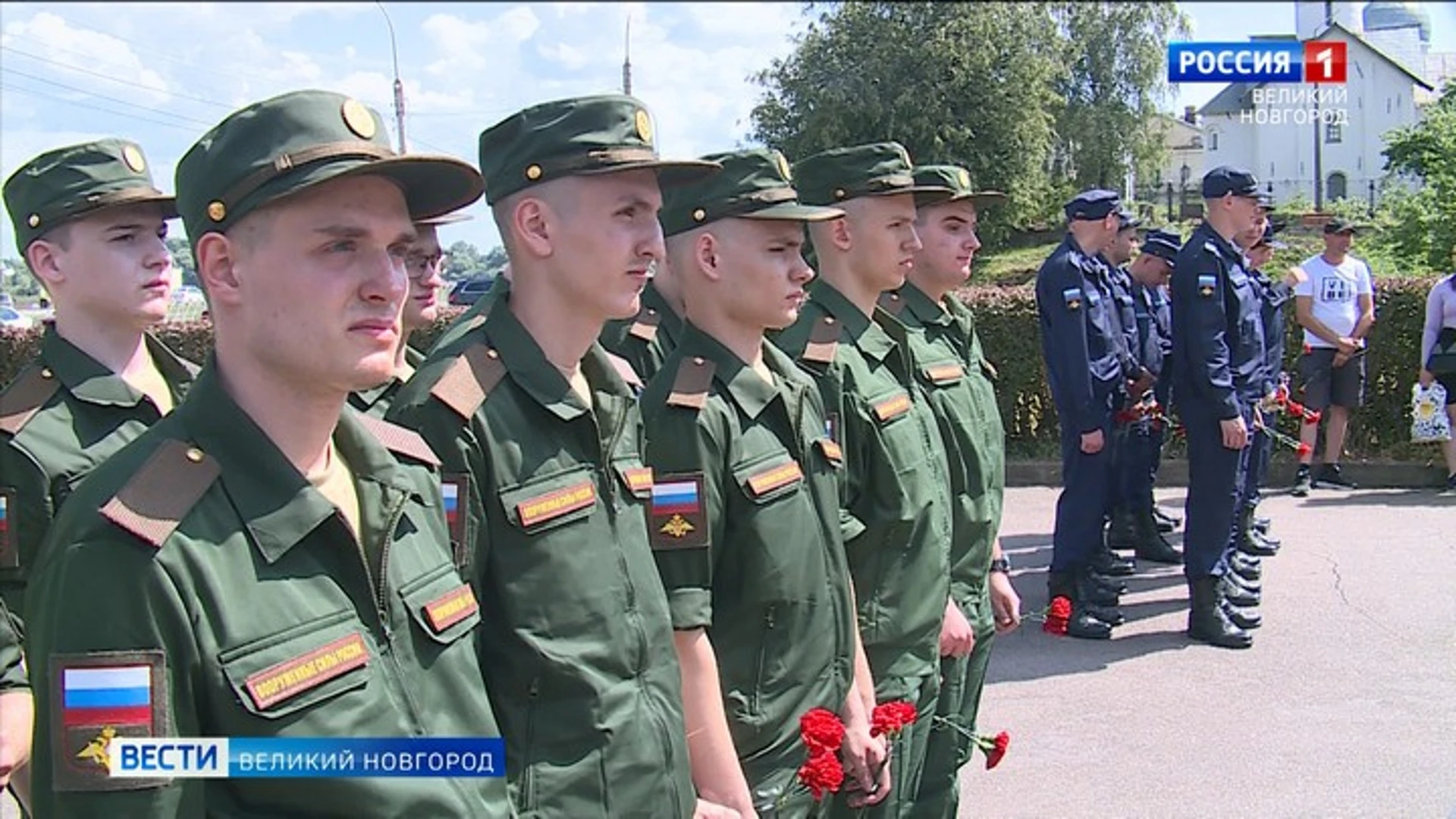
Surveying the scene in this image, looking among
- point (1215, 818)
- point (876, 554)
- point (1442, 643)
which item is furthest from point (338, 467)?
point (1442, 643)

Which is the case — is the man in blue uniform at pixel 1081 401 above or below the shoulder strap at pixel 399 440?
below

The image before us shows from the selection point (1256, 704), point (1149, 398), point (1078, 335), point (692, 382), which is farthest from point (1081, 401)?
point (692, 382)

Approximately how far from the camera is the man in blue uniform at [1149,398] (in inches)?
338

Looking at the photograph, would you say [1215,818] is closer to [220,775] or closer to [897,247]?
[897,247]

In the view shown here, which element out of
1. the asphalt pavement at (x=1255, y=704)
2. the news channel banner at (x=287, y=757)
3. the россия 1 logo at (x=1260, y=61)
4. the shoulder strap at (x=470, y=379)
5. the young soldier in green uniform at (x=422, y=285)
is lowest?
the asphalt pavement at (x=1255, y=704)

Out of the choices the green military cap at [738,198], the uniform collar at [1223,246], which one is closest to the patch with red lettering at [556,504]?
the green military cap at [738,198]

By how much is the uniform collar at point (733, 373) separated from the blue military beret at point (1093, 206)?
5061mm

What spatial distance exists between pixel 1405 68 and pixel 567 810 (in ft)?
183

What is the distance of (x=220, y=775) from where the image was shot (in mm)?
1556

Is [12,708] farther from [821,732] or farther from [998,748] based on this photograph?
[998,748]

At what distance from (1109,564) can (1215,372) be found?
1676mm

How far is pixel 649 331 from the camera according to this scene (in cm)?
485

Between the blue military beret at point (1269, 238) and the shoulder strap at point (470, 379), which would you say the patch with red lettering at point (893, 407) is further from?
the blue military beret at point (1269, 238)

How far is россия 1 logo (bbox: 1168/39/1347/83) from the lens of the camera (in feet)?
82.6
